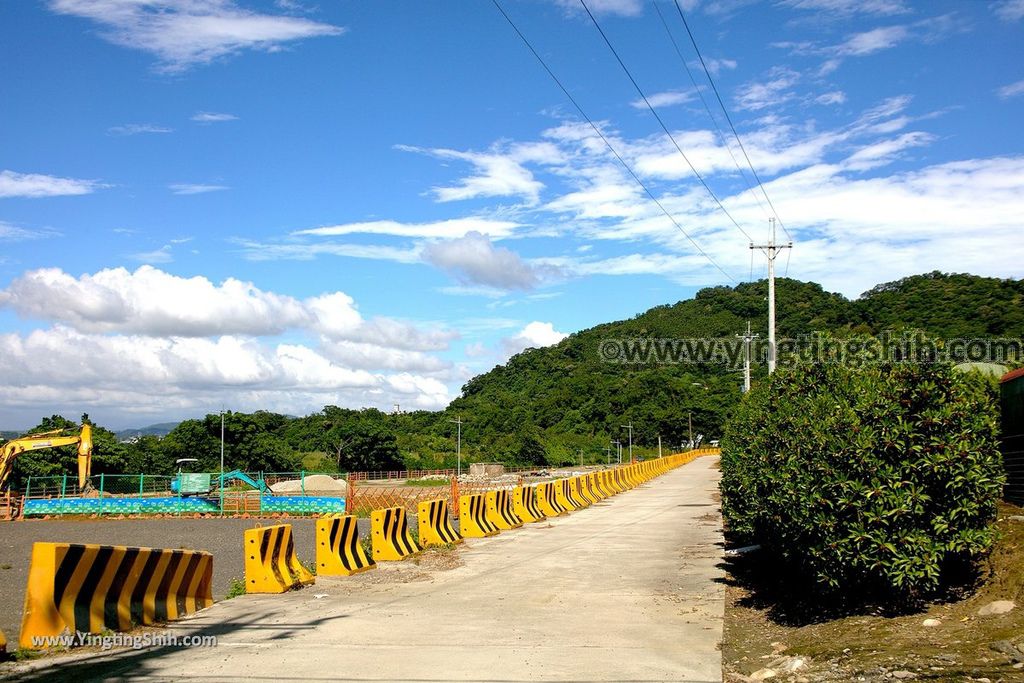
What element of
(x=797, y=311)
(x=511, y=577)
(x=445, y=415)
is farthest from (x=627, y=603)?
(x=445, y=415)

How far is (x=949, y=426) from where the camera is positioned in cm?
836

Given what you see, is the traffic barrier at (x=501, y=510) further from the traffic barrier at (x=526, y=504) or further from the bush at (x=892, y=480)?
the bush at (x=892, y=480)

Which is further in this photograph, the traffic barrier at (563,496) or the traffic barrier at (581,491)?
the traffic barrier at (581,491)

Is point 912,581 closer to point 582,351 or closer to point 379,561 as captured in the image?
point 379,561

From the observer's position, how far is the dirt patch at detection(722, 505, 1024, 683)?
6812 millimetres

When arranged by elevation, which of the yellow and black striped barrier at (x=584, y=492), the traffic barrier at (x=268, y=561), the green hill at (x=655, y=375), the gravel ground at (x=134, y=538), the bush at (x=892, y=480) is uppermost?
the green hill at (x=655, y=375)

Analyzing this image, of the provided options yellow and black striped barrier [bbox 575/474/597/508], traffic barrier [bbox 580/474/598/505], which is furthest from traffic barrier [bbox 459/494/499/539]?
traffic barrier [bbox 580/474/598/505]

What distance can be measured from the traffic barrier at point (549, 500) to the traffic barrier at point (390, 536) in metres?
10.1

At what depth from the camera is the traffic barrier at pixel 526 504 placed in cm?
2431

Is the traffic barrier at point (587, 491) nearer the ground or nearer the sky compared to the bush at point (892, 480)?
nearer the ground

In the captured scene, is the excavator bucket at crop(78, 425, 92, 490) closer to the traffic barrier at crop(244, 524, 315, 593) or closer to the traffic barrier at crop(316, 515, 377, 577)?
the traffic barrier at crop(316, 515, 377, 577)

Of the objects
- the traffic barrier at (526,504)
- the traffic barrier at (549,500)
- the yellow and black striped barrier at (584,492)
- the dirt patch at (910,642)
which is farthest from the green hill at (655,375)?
the dirt patch at (910,642)

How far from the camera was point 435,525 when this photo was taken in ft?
60.2

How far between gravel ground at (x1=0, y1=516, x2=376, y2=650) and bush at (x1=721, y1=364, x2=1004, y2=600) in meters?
9.74
